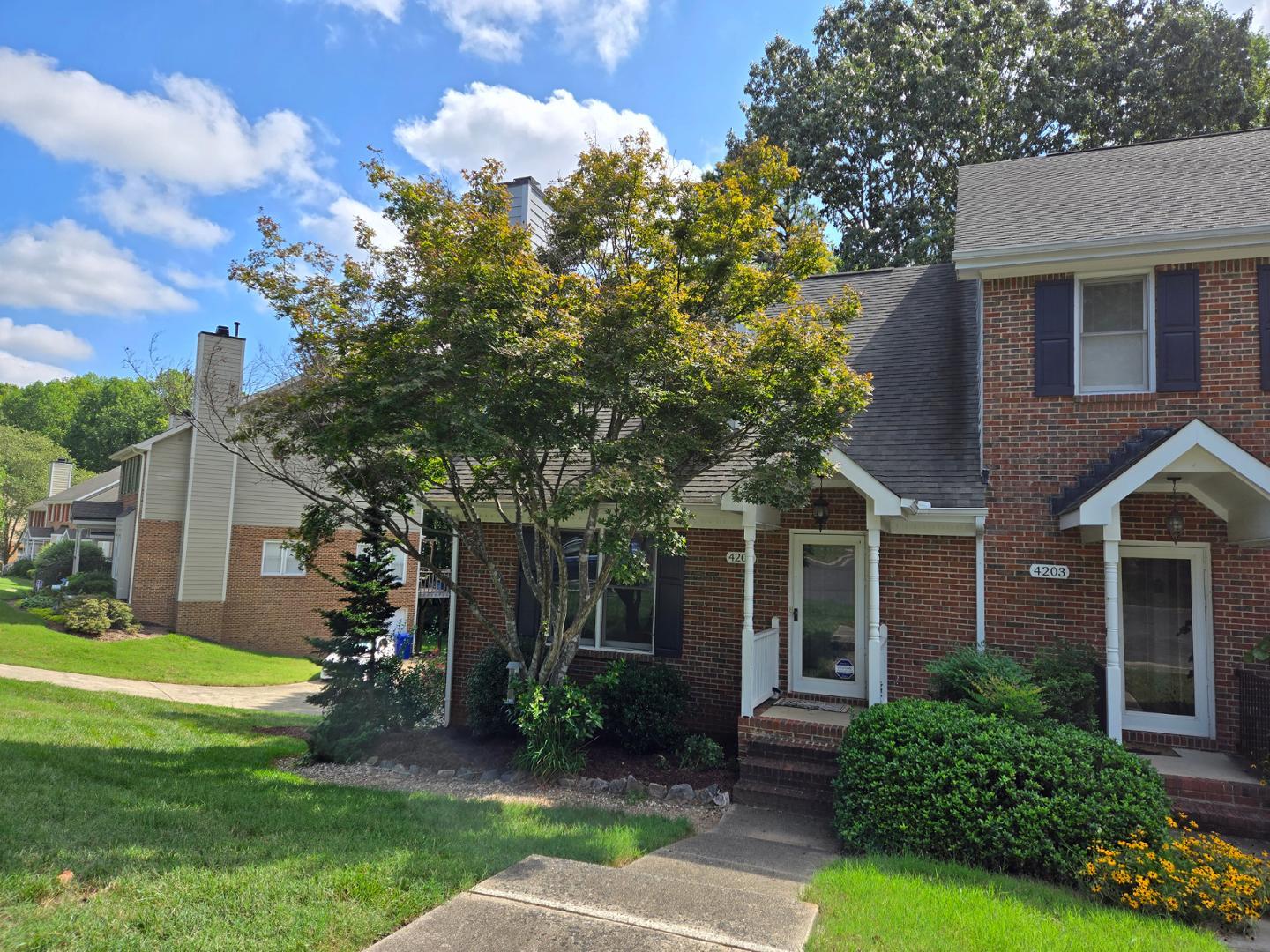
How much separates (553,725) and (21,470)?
58540 millimetres

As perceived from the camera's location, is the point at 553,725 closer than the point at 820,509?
Yes

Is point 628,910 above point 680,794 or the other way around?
above

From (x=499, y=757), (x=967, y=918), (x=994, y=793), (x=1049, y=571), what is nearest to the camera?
(x=967, y=918)

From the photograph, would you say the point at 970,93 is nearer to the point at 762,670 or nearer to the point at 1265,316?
the point at 1265,316

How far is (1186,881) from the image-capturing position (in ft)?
17.6

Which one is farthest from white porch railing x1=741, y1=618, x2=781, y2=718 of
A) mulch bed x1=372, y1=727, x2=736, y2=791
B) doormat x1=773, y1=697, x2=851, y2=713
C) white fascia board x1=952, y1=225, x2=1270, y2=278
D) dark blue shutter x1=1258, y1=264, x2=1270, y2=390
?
dark blue shutter x1=1258, y1=264, x2=1270, y2=390

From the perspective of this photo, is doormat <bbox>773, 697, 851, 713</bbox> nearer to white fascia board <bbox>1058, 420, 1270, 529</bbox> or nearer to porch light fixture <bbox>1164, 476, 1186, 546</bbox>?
white fascia board <bbox>1058, 420, 1270, 529</bbox>

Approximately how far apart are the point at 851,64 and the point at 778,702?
21921 mm

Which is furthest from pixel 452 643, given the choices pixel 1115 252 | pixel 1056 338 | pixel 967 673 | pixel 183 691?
pixel 1115 252

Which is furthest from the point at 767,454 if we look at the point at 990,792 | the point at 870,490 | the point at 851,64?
the point at 851,64

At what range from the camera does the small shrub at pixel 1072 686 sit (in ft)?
26.2

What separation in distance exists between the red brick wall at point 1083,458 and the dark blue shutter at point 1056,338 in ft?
0.34

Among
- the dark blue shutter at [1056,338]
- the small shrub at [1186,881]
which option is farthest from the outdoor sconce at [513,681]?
the dark blue shutter at [1056,338]

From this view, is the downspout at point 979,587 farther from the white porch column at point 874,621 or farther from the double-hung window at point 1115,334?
the double-hung window at point 1115,334
